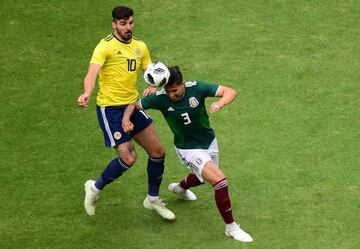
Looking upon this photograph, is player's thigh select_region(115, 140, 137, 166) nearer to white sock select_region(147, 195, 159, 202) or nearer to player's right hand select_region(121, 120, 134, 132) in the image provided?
player's right hand select_region(121, 120, 134, 132)

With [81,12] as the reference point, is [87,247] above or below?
below

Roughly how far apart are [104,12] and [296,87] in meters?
3.98

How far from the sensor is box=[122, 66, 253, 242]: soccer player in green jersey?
10.3 m

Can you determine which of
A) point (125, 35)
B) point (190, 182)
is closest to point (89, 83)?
point (125, 35)

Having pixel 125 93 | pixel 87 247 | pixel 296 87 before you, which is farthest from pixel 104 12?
pixel 87 247

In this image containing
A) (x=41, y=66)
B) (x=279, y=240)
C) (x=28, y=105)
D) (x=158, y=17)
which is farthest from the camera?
(x=158, y=17)

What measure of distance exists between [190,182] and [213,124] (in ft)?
6.51

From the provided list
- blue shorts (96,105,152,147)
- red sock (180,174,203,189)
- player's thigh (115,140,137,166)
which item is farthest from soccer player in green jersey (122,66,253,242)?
red sock (180,174,203,189)

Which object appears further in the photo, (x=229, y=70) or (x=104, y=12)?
(x=104, y=12)

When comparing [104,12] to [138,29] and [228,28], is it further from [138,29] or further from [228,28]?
[228,28]

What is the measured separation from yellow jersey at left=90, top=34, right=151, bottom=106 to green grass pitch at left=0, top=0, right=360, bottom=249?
1.48 m

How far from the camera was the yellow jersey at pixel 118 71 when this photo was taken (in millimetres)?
10758

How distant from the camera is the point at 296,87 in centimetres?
1370

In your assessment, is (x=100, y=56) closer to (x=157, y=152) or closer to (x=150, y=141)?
(x=150, y=141)
